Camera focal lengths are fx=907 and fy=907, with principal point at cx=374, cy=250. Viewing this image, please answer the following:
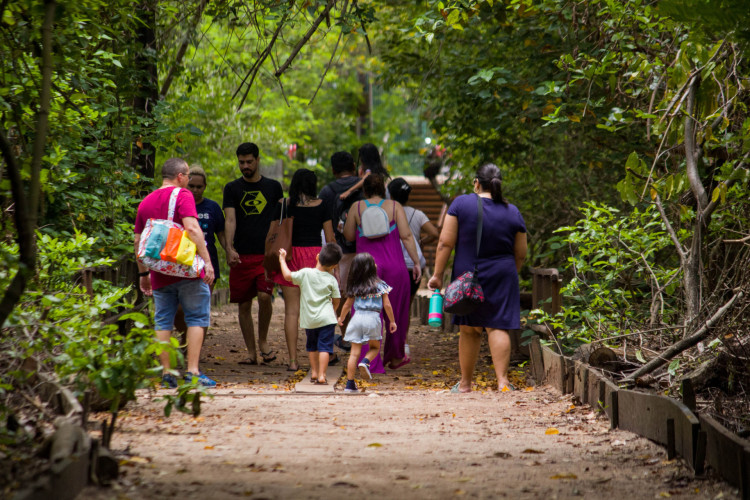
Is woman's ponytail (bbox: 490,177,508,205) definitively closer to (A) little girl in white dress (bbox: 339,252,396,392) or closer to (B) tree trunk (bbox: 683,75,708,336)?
(A) little girl in white dress (bbox: 339,252,396,392)

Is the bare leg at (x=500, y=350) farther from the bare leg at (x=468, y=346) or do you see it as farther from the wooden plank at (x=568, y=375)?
the wooden plank at (x=568, y=375)

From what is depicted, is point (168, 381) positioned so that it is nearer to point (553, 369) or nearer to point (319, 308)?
point (319, 308)

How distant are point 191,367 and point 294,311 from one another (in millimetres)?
1742

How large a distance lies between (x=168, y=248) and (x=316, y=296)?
153cm

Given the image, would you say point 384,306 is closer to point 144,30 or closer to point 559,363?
point 559,363

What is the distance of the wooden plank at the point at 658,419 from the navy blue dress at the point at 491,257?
7.72 ft

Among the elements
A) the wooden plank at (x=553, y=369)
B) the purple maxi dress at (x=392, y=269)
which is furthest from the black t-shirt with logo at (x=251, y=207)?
the wooden plank at (x=553, y=369)

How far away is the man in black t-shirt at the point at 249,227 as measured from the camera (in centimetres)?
952

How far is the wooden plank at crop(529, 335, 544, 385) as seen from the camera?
8.13 m

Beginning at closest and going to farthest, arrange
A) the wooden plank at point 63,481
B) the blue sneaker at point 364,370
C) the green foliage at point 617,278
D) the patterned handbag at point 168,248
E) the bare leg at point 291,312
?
1. the wooden plank at point 63,481
2. the patterned handbag at point 168,248
3. the green foliage at point 617,278
4. the blue sneaker at point 364,370
5. the bare leg at point 291,312

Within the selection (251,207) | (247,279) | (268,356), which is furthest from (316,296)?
(268,356)

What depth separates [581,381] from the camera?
6.57m

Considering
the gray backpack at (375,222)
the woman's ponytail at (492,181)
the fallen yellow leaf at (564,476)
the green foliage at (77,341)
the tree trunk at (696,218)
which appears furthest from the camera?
the gray backpack at (375,222)

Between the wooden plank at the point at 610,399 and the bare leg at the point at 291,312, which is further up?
the bare leg at the point at 291,312
